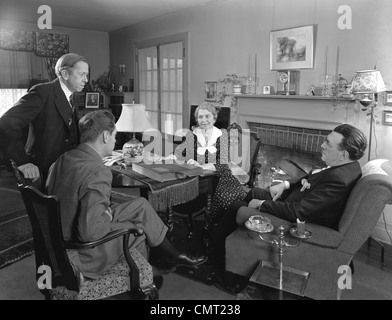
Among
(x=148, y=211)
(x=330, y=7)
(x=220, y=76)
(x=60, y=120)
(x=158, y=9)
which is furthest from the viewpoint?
(x=158, y=9)

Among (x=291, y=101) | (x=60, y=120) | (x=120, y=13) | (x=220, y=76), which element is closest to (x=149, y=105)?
(x=120, y=13)

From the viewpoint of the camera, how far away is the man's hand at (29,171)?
6.93 ft

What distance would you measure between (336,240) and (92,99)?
6057mm

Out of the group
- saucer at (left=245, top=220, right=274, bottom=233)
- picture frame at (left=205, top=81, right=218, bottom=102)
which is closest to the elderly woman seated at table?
saucer at (left=245, top=220, right=274, bottom=233)

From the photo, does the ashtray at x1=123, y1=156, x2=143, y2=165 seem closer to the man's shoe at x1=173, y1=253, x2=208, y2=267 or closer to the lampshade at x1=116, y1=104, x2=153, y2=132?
the lampshade at x1=116, y1=104, x2=153, y2=132

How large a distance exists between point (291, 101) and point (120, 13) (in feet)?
10.7

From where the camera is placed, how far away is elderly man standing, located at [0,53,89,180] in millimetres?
2346

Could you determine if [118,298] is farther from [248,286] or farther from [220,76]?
[220,76]

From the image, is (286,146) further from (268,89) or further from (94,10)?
(94,10)

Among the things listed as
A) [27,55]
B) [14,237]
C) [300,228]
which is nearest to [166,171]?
[300,228]

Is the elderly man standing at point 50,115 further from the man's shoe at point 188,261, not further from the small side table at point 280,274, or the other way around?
the small side table at point 280,274

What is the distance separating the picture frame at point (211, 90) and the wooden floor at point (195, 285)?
2.90m

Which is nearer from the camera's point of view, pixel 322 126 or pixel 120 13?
pixel 322 126
